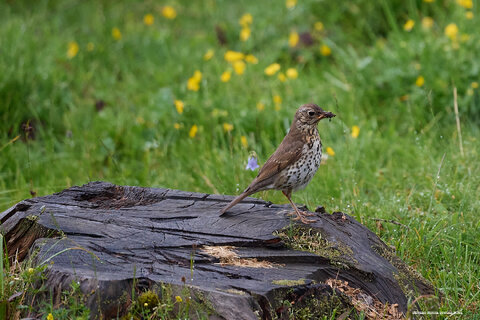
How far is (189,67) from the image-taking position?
859cm

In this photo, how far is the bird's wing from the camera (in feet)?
14.0

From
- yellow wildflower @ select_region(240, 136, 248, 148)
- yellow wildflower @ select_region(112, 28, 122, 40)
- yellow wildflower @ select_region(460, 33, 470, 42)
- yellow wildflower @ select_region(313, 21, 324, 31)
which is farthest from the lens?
yellow wildflower @ select_region(112, 28, 122, 40)

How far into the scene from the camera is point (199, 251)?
3.60m

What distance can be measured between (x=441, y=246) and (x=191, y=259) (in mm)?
1793

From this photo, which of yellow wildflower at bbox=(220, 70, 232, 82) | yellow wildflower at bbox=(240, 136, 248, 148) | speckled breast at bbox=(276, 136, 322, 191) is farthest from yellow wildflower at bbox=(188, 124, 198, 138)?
speckled breast at bbox=(276, 136, 322, 191)

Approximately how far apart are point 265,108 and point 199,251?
11.4ft

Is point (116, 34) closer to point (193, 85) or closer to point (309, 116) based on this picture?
point (193, 85)

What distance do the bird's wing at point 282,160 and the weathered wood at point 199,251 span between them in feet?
0.61

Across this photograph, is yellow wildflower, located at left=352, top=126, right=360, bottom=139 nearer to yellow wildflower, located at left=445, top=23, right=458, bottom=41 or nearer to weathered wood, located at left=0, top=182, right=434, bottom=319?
yellow wildflower, located at left=445, top=23, right=458, bottom=41

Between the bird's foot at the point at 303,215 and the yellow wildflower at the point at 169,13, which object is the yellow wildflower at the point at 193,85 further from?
the bird's foot at the point at 303,215

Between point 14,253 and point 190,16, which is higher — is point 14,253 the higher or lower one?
the lower one

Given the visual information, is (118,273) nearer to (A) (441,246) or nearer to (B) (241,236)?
(B) (241,236)

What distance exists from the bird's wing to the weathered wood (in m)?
0.19

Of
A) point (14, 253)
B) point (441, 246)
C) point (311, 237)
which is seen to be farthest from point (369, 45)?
point (14, 253)
